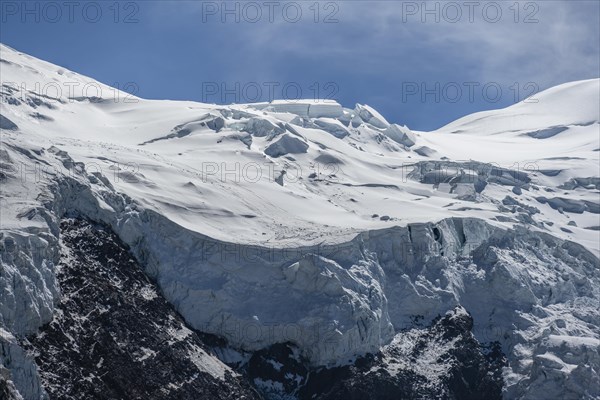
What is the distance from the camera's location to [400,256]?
381 feet

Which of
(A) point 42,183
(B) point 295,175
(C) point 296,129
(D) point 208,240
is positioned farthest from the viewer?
(C) point 296,129

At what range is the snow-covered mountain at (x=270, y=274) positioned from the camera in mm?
94875

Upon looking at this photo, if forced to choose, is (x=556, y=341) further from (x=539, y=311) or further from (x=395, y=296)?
(x=395, y=296)

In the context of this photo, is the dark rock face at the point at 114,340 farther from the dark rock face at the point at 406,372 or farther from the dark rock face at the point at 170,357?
the dark rock face at the point at 406,372

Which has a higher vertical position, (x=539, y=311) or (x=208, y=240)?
(x=208, y=240)

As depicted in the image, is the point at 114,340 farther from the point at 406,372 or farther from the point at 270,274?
the point at 406,372

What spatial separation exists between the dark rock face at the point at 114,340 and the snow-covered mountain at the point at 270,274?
0.19 m

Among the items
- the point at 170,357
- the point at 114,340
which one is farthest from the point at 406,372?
the point at 114,340

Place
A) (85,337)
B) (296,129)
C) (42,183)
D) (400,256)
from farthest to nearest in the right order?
1. (296,129)
2. (400,256)
3. (42,183)
4. (85,337)

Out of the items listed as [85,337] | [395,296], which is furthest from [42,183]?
[395,296]

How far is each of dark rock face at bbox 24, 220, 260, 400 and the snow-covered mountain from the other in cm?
19

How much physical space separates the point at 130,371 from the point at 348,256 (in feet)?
88.4

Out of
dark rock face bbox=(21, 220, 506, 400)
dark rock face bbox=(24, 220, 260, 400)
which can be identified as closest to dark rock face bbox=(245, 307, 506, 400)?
dark rock face bbox=(21, 220, 506, 400)

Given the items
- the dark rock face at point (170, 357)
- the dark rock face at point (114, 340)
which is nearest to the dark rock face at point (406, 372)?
the dark rock face at point (170, 357)
